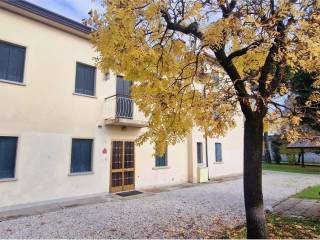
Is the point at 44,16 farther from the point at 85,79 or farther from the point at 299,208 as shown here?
the point at 299,208

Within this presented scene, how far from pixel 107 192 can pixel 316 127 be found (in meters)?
9.80

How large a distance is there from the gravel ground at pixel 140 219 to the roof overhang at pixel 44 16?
301 inches

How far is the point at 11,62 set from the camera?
10.4 metres

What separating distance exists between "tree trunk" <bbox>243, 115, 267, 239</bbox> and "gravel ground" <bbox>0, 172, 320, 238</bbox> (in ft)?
4.03

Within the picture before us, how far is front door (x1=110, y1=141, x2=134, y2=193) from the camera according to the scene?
13398 mm

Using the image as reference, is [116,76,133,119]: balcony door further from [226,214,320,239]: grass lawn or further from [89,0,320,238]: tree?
[226,214,320,239]: grass lawn

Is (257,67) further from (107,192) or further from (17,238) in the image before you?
(107,192)

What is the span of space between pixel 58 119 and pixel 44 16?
4242 mm

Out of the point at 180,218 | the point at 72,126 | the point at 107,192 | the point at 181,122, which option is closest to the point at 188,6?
the point at 181,122

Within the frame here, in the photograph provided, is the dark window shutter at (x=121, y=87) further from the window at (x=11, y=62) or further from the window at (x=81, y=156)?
the window at (x=11, y=62)

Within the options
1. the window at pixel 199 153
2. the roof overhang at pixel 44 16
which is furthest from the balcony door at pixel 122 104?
the window at pixel 199 153

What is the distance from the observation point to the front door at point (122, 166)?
13.4m

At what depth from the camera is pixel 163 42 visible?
6.77 metres

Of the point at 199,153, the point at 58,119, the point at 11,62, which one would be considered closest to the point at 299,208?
the point at 199,153
